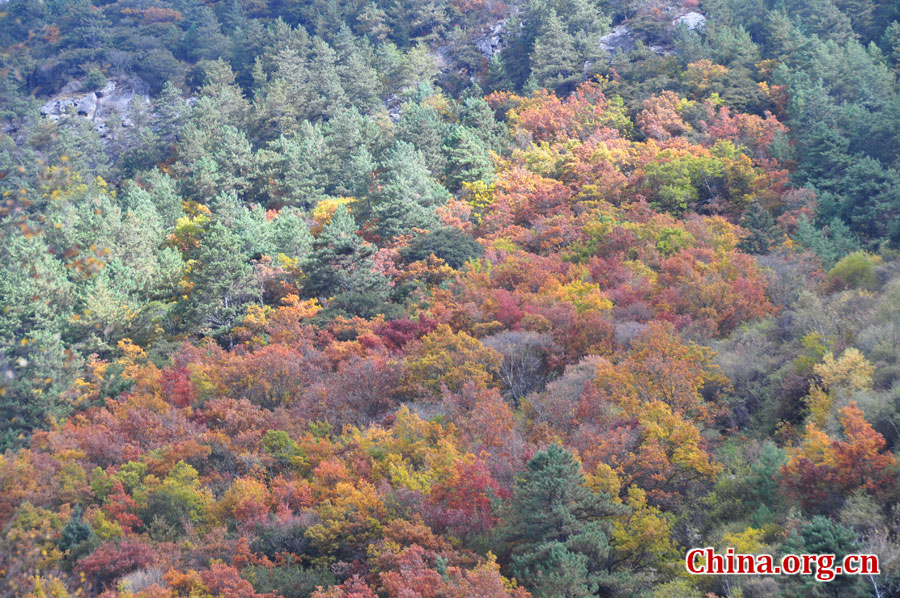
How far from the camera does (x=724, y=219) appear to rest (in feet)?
143

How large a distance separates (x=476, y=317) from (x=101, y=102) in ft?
232

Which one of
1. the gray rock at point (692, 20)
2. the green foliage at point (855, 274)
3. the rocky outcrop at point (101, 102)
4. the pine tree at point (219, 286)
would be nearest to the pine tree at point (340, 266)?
the pine tree at point (219, 286)

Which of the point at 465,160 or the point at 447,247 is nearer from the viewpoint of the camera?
the point at 447,247

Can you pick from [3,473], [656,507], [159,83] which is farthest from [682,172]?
[159,83]

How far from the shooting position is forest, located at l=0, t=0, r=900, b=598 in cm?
1998

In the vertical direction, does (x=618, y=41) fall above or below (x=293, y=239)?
above

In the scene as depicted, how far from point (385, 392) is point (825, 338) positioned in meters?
16.0

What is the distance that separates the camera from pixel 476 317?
35.5m

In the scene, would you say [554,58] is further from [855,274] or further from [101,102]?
[101,102]

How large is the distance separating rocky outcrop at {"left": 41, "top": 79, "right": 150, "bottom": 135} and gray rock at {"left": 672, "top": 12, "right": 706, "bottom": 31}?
53.1 meters

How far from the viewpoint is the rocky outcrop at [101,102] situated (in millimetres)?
84562

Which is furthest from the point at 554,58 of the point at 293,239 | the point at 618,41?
the point at 293,239

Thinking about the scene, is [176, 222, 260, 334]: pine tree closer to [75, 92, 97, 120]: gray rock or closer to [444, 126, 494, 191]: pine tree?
[444, 126, 494, 191]: pine tree

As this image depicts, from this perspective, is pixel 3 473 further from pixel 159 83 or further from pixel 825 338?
pixel 159 83
